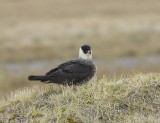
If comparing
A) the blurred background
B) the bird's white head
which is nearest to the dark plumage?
the bird's white head

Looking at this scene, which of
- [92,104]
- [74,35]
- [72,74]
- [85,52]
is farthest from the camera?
[74,35]

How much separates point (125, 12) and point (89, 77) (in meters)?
41.6

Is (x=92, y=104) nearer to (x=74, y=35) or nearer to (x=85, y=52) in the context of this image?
(x=85, y=52)

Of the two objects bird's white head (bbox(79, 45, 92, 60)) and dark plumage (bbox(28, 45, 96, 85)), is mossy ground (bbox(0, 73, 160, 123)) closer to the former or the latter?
dark plumage (bbox(28, 45, 96, 85))

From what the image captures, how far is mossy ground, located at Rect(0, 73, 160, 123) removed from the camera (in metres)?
8.88

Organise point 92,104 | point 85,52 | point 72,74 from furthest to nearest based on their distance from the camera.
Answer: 1. point 85,52
2. point 72,74
3. point 92,104

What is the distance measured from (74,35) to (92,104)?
29739 mm

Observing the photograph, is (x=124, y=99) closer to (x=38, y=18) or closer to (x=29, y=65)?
(x=29, y=65)

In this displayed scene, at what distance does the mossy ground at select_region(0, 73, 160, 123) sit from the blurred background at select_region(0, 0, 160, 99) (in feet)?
15.2

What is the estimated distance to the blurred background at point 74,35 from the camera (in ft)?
82.5

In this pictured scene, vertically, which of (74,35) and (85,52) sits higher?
(74,35)

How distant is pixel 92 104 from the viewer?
30.2 ft

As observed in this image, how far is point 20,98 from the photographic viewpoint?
964 cm

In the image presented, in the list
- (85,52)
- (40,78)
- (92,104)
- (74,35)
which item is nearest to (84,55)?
(85,52)
